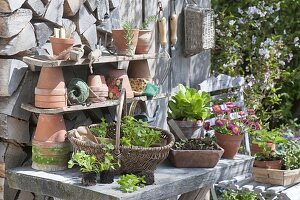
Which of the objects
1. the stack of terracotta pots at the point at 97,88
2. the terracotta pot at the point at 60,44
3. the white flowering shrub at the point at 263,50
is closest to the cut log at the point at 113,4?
the stack of terracotta pots at the point at 97,88

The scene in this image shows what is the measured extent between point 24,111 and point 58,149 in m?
0.28

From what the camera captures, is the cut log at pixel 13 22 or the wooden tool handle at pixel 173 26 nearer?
the cut log at pixel 13 22

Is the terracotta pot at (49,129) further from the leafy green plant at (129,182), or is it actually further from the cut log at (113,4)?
the cut log at (113,4)

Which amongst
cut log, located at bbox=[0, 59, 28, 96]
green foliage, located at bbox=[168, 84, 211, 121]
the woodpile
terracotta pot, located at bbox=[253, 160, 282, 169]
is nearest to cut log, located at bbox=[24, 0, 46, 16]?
the woodpile

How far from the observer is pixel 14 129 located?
3.54 m

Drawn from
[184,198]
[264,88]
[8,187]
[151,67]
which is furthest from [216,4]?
[8,187]

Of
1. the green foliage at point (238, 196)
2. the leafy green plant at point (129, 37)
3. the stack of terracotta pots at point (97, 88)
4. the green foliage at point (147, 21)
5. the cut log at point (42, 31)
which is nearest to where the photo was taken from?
the cut log at point (42, 31)

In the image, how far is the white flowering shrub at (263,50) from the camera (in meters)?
6.38

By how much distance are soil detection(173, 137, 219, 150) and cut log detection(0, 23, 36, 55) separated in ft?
3.33

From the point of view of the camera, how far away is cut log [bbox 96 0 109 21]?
387cm

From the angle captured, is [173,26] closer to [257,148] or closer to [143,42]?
[143,42]

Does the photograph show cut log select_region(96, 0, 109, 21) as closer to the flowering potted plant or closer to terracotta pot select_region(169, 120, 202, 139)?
terracotta pot select_region(169, 120, 202, 139)

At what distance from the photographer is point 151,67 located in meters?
4.57

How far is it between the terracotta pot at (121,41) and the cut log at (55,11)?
0.36 meters
